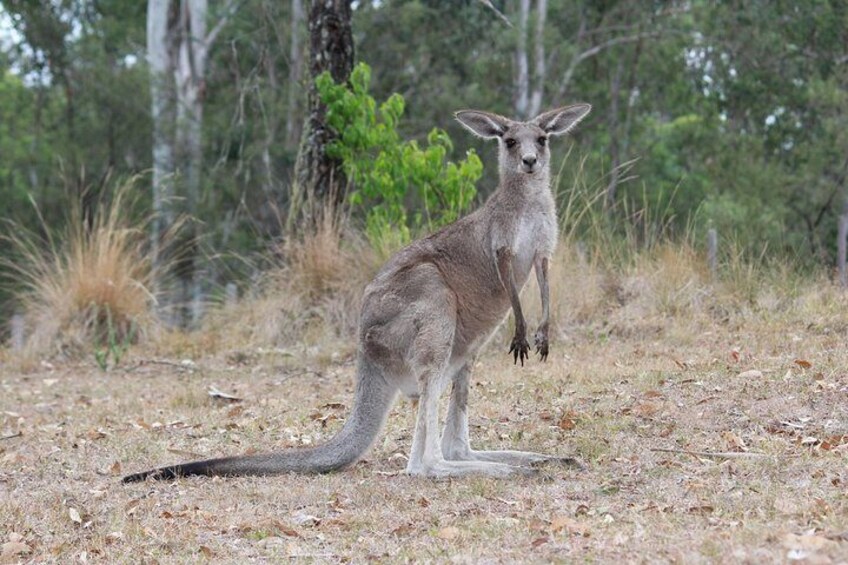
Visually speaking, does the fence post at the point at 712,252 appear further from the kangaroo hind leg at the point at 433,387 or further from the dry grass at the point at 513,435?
the kangaroo hind leg at the point at 433,387

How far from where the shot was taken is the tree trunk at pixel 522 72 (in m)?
21.9

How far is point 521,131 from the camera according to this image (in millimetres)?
5840

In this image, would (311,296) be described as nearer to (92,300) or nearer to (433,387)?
(92,300)

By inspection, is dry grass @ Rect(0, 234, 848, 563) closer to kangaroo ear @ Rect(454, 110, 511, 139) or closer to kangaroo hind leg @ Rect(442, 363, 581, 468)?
kangaroo hind leg @ Rect(442, 363, 581, 468)

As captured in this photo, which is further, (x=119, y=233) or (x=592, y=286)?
(x=119, y=233)

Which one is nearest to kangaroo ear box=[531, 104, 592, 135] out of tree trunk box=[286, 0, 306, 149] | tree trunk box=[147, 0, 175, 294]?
tree trunk box=[147, 0, 175, 294]

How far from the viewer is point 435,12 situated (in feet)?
75.2

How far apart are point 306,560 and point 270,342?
19.9 feet

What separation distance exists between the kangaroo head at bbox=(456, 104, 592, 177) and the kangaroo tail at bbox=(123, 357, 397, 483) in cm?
128

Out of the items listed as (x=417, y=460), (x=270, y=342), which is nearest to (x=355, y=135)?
(x=270, y=342)

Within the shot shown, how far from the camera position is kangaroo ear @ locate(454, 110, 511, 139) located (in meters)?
5.93

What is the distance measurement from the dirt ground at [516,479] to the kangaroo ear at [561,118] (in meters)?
1.52

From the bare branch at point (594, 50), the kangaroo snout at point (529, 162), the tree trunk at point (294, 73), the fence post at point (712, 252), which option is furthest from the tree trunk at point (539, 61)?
the kangaroo snout at point (529, 162)

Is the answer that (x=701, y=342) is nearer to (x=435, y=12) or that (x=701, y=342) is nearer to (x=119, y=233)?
(x=119, y=233)
